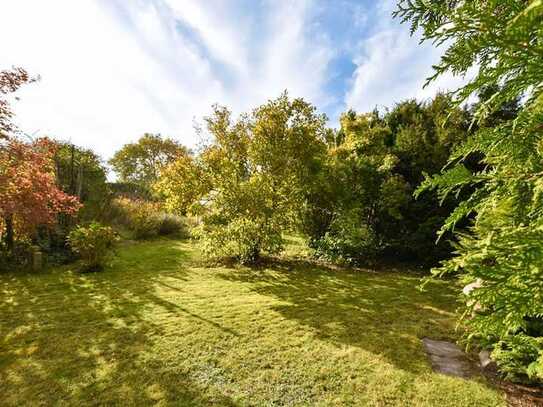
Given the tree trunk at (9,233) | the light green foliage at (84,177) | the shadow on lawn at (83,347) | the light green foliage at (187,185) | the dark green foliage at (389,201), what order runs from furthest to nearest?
the light green foliage at (84,177)
the light green foliage at (187,185)
the dark green foliage at (389,201)
the tree trunk at (9,233)
the shadow on lawn at (83,347)

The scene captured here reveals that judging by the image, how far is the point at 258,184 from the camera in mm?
8297

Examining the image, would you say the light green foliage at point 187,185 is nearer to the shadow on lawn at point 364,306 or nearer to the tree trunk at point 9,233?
the shadow on lawn at point 364,306

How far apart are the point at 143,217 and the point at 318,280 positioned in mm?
8935

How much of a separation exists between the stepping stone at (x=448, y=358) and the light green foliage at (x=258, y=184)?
16.1ft

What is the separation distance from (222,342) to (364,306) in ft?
9.60

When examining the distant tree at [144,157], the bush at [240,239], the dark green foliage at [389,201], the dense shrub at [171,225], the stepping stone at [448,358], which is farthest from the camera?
the distant tree at [144,157]

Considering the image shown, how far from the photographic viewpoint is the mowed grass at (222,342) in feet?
9.95

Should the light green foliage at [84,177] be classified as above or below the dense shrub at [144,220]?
above

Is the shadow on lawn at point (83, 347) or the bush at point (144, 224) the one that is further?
the bush at point (144, 224)

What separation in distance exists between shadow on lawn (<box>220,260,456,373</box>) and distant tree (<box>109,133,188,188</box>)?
3036cm

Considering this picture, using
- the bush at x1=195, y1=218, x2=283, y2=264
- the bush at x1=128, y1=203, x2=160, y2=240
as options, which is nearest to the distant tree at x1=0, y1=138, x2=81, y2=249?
the bush at x1=195, y1=218, x2=283, y2=264

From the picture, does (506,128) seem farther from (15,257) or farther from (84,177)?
(84,177)

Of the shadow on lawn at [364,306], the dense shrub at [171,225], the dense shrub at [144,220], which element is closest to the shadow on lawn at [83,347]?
the shadow on lawn at [364,306]

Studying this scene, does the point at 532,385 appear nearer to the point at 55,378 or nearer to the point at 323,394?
the point at 323,394
